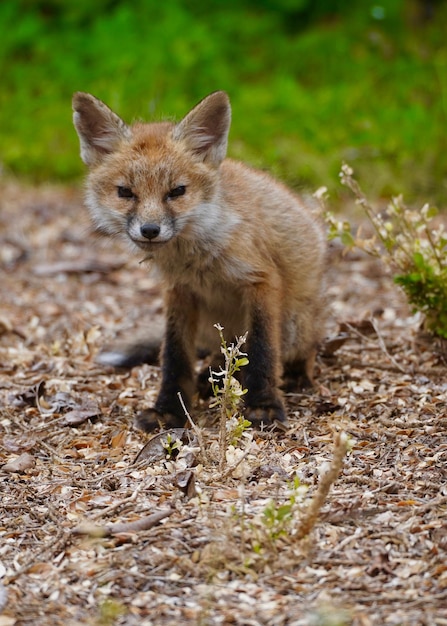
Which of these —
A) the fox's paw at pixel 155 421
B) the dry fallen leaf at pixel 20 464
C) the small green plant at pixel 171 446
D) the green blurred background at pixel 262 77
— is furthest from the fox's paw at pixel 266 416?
the green blurred background at pixel 262 77

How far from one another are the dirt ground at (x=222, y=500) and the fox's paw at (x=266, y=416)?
0.24ft

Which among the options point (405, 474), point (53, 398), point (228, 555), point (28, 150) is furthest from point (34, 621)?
point (28, 150)

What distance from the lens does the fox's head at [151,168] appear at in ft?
15.0

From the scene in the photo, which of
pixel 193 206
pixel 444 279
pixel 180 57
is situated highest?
pixel 180 57

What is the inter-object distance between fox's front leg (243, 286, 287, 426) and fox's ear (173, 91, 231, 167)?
2.54 ft

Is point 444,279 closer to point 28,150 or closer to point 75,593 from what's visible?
point 75,593

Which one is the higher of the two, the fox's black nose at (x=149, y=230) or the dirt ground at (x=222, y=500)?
the fox's black nose at (x=149, y=230)

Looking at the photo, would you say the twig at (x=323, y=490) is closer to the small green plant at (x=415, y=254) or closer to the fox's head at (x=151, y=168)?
the fox's head at (x=151, y=168)

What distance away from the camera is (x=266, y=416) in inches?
184

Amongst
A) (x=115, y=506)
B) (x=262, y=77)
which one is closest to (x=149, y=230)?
(x=115, y=506)

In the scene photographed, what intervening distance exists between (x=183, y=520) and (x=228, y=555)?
14.2 inches

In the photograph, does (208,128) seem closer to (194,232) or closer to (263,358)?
(194,232)

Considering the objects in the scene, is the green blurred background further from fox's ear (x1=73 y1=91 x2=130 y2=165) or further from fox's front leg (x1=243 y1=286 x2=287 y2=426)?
fox's front leg (x1=243 y1=286 x2=287 y2=426)

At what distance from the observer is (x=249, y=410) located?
471 centimetres
